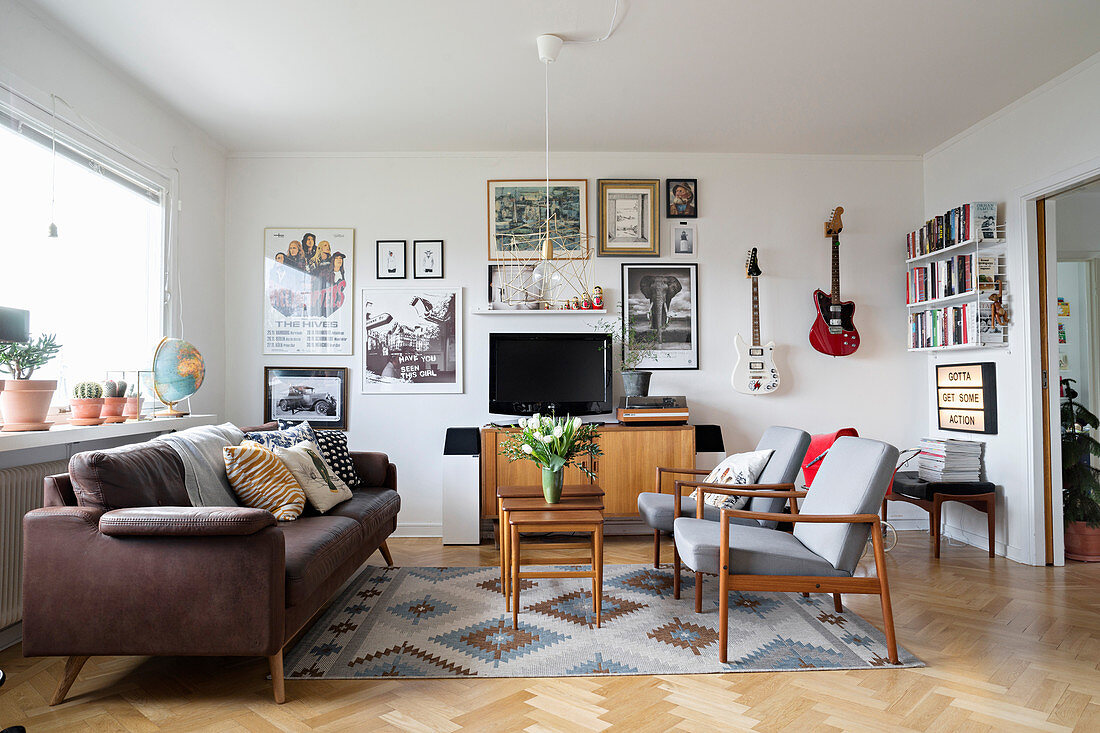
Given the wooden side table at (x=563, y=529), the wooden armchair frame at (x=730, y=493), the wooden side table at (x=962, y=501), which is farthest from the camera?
the wooden side table at (x=962, y=501)

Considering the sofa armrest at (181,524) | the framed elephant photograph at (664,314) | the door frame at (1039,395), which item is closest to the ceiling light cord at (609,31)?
the framed elephant photograph at (664,314)

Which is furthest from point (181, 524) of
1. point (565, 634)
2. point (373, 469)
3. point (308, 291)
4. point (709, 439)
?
point (709, 439)

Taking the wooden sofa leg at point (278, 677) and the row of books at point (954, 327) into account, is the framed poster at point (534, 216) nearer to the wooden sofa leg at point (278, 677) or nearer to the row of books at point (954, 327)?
the row of books at point (954, 327)

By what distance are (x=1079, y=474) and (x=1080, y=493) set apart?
0.40 ft

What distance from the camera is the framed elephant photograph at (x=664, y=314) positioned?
496 centimetres

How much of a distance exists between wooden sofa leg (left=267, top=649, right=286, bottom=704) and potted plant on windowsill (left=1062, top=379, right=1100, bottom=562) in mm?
4663

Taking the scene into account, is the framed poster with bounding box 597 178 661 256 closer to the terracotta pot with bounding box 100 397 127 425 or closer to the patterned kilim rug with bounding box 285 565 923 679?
the patterned kilim rug with bounding box 285 565 923 679

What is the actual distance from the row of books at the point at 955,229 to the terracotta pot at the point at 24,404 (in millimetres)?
5307

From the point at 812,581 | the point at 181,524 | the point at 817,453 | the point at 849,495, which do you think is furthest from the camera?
the point at 817,453

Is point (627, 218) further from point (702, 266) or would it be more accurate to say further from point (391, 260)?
point (391, 260)

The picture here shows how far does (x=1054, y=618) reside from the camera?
10.1ft

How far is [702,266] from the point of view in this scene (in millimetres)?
5008

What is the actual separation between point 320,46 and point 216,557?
2.62 m

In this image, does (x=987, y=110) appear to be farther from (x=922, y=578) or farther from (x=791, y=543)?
(x=791, y=543)
